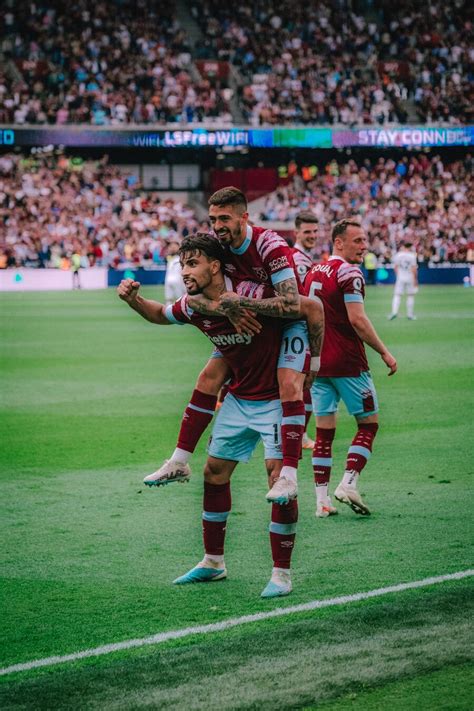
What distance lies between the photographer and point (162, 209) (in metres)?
51.6

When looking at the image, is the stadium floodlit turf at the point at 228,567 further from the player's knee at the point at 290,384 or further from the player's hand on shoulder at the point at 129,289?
the player's hand on shoulder at the point at 129,289

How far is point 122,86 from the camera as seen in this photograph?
171ft

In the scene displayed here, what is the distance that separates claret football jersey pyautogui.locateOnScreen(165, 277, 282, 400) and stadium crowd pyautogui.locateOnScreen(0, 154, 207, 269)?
39.8 m

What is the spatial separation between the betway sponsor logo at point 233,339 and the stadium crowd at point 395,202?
43930mm

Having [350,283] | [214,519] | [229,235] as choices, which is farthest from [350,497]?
[229,235]

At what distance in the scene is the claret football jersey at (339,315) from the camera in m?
8.59

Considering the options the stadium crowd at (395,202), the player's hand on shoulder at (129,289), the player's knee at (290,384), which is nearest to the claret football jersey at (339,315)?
the player's knee at (290,384)

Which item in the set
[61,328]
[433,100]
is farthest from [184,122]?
[61,328]

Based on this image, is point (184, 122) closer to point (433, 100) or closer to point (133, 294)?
point (433, 100)

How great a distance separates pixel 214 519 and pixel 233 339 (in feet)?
3.59

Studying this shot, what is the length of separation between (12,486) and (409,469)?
11.6 feet

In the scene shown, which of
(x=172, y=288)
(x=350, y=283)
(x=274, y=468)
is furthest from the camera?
(x=172, y=288)

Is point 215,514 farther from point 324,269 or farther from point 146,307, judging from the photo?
point 324,269

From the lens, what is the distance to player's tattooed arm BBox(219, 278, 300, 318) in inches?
239
